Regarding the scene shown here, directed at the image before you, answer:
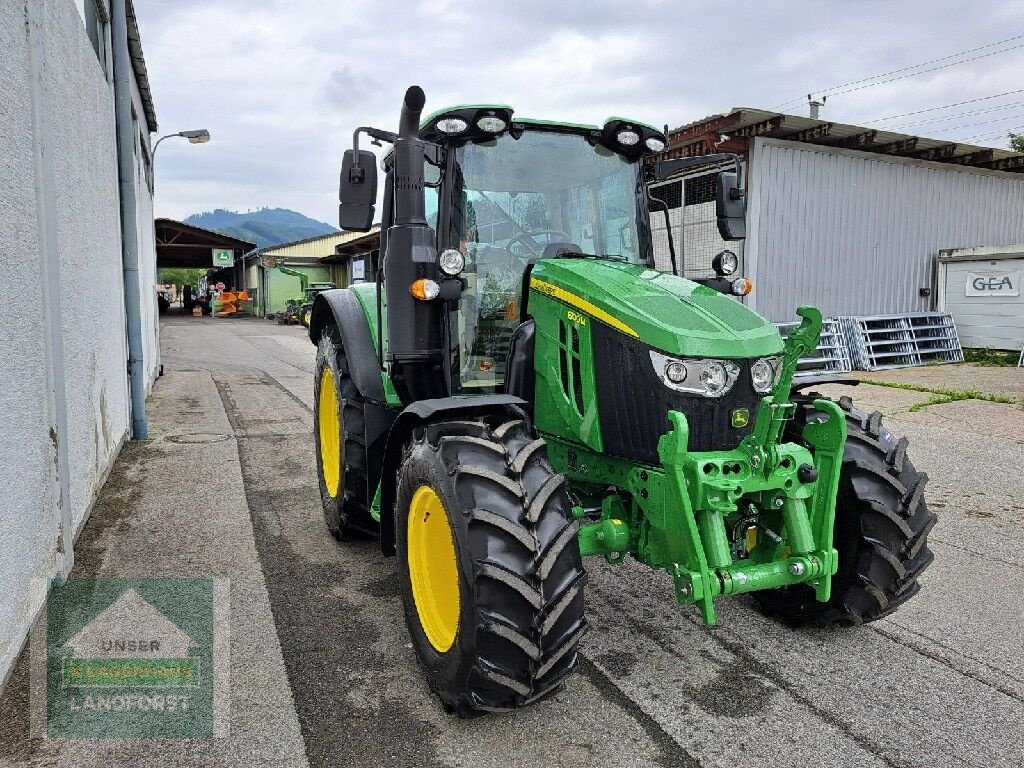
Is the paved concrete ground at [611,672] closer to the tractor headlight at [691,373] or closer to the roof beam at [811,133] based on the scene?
the tractor headlight at [691,373]

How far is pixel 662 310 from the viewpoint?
9.94ft

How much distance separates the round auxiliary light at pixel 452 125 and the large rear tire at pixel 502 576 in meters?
1.51

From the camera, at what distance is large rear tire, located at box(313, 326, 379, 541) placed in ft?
14.4

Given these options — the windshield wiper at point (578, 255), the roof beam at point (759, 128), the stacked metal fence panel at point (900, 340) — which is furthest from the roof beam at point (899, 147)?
the windshield wiper at point (578, 255)

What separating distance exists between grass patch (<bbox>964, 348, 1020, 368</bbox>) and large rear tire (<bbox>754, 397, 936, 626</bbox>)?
1211 cm

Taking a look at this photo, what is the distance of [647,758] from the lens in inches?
99.8

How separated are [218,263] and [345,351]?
4021cm

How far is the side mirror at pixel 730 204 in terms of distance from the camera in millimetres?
4043

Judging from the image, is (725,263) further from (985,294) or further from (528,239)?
(985,294)

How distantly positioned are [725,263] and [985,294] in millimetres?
12683

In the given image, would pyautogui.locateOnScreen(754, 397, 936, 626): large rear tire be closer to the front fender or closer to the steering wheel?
the steering wheel

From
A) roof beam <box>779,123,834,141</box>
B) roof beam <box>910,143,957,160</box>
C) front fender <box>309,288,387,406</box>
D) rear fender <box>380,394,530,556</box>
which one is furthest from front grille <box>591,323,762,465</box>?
roof beam <box>910,143,957,160</box>

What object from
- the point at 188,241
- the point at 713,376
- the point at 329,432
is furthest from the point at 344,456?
the point at 188,241

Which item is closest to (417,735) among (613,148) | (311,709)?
(311,709)
